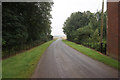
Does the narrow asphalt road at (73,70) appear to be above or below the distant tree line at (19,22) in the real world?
Result: below

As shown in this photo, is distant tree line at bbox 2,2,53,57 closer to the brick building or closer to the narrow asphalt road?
the narrow asphalt road

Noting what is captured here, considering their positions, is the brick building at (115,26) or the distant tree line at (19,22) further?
the distant tree line at (19,22)

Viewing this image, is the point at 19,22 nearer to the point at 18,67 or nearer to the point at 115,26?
the point at 18,67

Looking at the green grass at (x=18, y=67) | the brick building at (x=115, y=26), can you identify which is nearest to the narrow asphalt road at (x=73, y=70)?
the green grass at (x=18, y=67)

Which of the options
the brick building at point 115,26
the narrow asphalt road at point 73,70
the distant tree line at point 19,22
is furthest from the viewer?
the distant tree line at point 19,22

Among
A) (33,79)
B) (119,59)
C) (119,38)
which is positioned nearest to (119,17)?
(119,38)

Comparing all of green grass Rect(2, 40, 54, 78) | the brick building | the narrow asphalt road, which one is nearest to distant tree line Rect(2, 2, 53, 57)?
green grass Rect(2, 40, 54, 78)

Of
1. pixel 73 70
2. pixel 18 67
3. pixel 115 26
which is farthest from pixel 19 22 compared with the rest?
pixel 115 26

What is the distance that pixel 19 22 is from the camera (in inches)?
476

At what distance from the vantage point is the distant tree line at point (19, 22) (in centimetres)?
999

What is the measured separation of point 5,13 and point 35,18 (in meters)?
6.51

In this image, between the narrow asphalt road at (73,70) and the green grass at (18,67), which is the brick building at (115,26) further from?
the green grass at (18,67)

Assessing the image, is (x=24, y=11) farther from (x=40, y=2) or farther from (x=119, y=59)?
(x=119, y=59)

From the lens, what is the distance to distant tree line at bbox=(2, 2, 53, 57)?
393 inches
